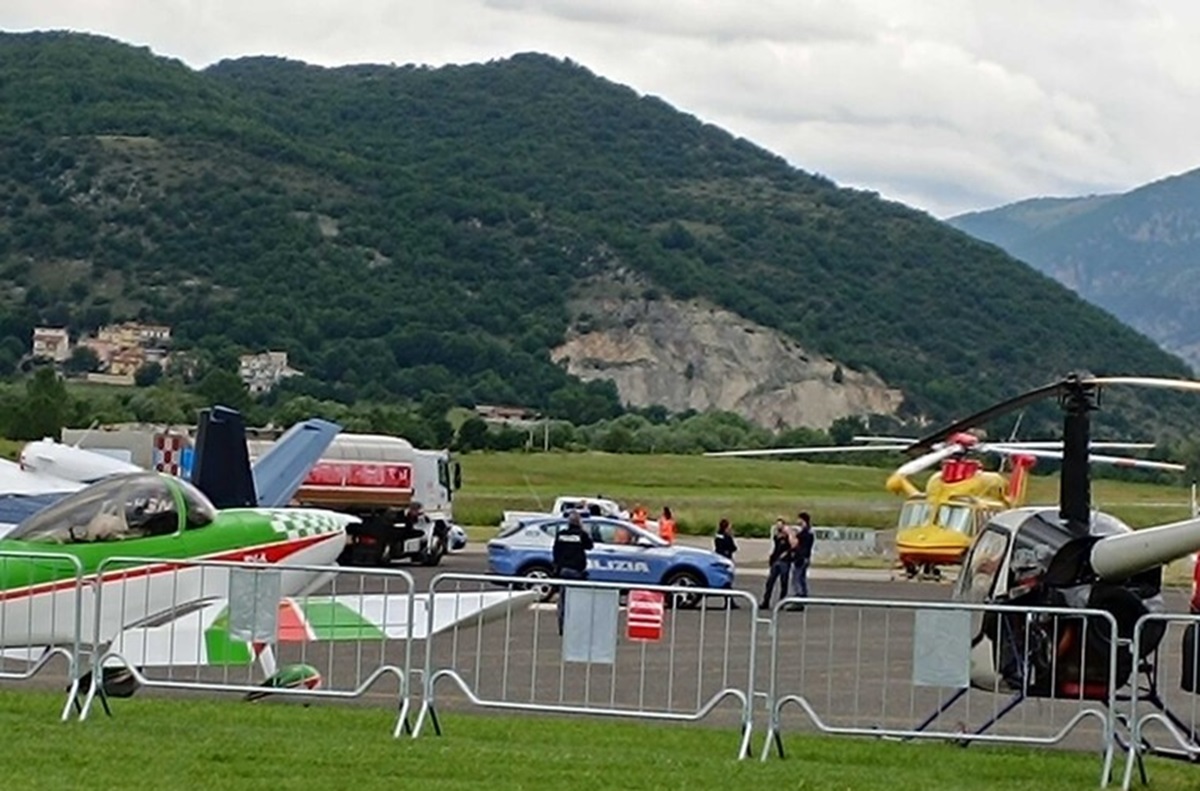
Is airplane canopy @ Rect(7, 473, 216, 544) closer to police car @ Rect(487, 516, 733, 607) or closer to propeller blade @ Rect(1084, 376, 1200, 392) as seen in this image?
propeller blade @ Rect(1084, 376, 1200, 392)

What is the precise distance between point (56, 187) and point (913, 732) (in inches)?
5514

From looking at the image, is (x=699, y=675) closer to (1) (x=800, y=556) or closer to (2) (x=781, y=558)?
(2) (x=781, y=558)

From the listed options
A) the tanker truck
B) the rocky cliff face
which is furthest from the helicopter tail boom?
the rocky cliff face

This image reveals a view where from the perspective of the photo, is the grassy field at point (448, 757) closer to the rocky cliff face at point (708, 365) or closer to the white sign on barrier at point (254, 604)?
the white sign on barrier at point (254, 604)

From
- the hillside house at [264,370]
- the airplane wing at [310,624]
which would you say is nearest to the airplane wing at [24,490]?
the airplane wing at [310,624]

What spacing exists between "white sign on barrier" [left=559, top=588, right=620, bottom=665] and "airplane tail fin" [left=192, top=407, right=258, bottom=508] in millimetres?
7668

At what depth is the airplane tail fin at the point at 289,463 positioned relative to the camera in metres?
24.4

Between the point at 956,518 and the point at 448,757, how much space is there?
30565 mm

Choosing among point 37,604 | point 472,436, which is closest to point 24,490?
point 37,604

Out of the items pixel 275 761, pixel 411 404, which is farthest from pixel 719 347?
pixel 275 761

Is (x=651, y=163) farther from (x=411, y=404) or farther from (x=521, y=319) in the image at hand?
(x=411, y=404)

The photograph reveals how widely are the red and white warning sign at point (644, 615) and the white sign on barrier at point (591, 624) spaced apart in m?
0.90

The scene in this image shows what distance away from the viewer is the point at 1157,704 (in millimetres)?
13836

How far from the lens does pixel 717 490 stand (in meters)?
78.3
